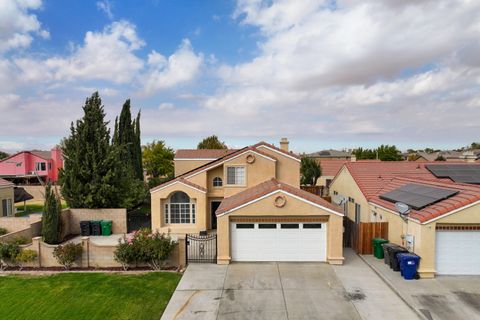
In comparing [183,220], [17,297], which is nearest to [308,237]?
[183,220]

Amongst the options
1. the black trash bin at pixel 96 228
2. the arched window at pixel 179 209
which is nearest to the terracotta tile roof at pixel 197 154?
the arched window at pixel 179 209

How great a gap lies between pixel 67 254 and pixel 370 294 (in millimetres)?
12696

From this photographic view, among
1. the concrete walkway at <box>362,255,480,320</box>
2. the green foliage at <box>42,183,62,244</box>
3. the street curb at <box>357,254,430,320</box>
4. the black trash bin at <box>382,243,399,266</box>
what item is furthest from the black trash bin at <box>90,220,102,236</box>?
the black trash bin at <box>382,243,399,266</box>

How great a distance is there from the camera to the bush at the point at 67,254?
1382 cm

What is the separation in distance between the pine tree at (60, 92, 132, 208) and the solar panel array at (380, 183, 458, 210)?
17.4m

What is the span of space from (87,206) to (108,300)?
38.6 ft

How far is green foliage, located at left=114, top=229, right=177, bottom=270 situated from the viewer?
13.6 m

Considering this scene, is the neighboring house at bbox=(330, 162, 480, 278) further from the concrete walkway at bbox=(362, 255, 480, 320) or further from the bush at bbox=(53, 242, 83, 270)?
the bush at bbox=(53, 242, 83, 270)

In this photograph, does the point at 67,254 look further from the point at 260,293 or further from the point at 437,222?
the point at 437,222

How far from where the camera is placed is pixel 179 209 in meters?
21.3

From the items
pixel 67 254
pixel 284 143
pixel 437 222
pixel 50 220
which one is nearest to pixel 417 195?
pixel 437 222

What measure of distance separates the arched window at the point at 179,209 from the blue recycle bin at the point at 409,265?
13.2 metres

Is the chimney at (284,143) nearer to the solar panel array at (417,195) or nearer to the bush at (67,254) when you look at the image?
the solar panel array at (417,195)

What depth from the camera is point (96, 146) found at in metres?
21.4
